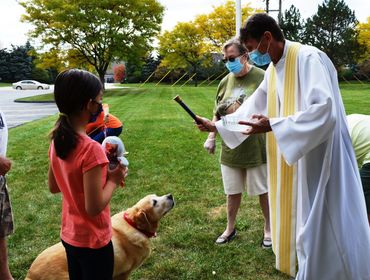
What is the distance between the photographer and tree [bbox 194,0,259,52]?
45.0 metres

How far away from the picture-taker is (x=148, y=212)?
364 cm

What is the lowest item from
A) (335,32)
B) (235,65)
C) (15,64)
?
(235,65)

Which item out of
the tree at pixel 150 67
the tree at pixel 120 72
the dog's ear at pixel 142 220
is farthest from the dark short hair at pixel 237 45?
the tree at pixel 120 72

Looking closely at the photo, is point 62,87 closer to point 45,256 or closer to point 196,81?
point 45,256

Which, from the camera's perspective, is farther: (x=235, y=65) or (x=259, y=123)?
(x=235, y=65)

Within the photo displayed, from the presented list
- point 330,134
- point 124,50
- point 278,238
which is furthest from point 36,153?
point 124,50

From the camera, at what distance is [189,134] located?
1182 cm

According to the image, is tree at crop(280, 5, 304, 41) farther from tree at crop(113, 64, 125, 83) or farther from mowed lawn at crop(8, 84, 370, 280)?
mowed lawn at crop(8, 84, 370, 280)

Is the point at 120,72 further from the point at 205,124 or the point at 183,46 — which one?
the point at 205,124

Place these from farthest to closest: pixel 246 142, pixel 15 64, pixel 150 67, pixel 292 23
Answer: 1. pixel 15 64
2. pixel 150 67
3. pixel 292 23
4. pixel 246 142

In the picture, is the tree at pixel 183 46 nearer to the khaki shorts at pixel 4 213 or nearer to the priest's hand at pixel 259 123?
the khaki shorts at pixel 4 213

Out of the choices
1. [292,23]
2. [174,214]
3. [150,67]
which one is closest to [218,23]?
[292,23]

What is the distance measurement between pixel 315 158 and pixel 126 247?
1670 mm

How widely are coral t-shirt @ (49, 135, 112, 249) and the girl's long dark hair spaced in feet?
0.16
